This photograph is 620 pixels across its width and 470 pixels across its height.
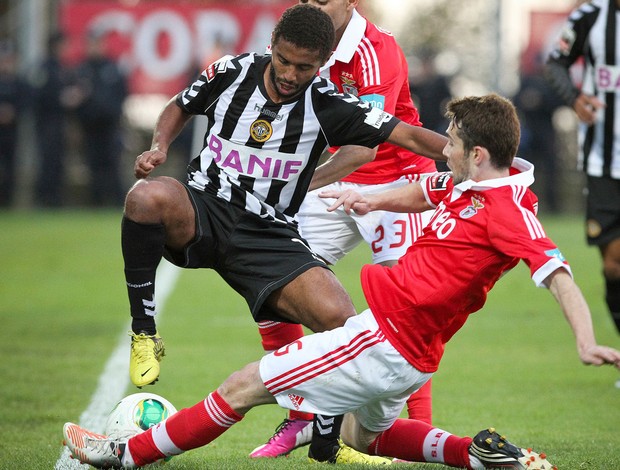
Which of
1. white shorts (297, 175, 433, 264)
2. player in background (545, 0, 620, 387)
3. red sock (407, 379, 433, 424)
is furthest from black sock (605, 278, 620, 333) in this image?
red sock (407, 379, 433, 424)

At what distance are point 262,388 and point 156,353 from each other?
2.57 feet

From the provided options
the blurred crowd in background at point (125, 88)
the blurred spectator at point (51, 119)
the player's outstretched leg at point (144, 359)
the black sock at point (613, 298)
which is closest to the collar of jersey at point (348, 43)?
the player's outstretched leg at point (144, 359)

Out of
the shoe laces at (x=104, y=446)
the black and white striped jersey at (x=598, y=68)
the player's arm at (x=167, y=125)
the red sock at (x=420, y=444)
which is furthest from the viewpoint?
the black and white striped jersey at (x=598, y=68)

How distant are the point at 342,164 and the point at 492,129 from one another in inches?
51.4

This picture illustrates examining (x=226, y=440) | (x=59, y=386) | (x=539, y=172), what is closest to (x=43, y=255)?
(x=59, y=386)

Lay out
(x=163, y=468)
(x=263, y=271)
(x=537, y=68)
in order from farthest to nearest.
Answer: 1. (x=537, y=68)
2. (x=263, y=271)
3. (x=163, y=468)

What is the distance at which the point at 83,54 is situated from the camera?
22.3 metres

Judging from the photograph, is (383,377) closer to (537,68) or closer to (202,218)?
(202,218)

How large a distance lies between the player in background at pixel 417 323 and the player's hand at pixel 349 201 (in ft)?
0.95

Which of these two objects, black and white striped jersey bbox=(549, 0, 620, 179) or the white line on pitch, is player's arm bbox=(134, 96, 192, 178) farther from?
black and white striped jersey bbox=(549, 0, 620, 179)

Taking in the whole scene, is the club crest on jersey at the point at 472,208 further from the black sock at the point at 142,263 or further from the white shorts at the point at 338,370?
the black sock at the point at 142,263

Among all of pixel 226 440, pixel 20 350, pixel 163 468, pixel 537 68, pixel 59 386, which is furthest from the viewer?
pixel 537 68

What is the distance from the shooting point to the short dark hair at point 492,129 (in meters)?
4.39

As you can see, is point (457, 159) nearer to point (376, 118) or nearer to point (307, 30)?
point (376, 118)
